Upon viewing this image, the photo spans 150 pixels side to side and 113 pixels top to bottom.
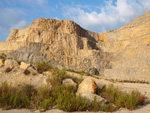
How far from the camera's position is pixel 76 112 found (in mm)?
4316

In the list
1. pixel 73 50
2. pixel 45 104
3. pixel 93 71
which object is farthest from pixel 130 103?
pixel 73 50

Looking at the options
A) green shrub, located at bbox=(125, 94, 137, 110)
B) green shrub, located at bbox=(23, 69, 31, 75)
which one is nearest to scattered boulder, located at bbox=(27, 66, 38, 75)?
green shrub, located at bbox=(23, 69, 31, 75)

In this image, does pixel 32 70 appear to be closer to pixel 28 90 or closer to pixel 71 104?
pixel 28 90

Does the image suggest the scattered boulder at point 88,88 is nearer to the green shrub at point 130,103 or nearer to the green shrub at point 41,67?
the green shrub at point 130,103

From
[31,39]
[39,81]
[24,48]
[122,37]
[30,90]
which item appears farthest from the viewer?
[122,37]

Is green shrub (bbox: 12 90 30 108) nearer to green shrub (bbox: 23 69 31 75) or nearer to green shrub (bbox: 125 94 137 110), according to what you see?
green shrub (bbox: 23 69 31 75)

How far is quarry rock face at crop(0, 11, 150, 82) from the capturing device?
2089 centimetres

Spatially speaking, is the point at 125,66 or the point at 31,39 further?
the point at 31,39

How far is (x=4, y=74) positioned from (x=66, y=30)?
2717 cm

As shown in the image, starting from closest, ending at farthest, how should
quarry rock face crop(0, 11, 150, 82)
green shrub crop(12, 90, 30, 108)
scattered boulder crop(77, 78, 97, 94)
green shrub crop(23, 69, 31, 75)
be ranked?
green shrub crop(12, 90, 30, 108)
scattered boulder crop(77, 78, 97, 94)
green shrub crop(23, 69, 31, 75)
quarry rock face crop(0, 11, 150, 82)

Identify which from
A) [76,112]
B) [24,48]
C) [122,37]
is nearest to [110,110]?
[76,112]

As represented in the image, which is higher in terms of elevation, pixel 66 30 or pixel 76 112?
pixel 66 30

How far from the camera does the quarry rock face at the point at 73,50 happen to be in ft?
68.5

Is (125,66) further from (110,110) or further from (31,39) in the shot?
(31,39)
